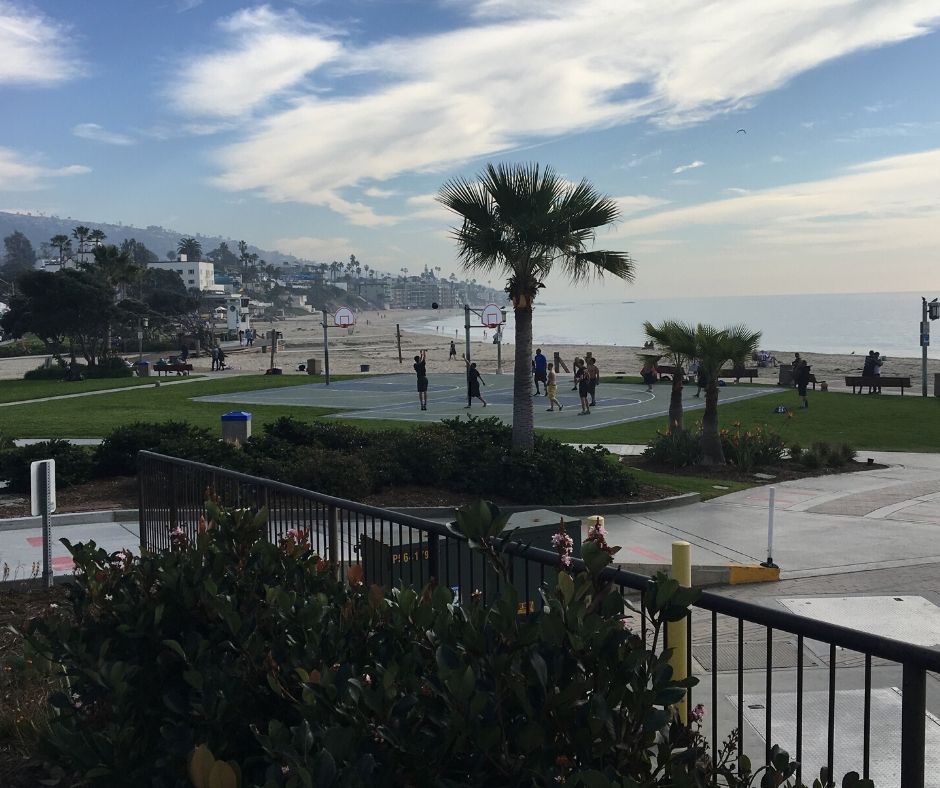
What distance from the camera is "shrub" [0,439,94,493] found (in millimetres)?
15477

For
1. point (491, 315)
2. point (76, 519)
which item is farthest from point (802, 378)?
point (76, 519)

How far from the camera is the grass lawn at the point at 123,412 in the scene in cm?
2748

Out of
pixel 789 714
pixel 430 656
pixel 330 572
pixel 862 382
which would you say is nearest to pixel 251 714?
pixel 430 656

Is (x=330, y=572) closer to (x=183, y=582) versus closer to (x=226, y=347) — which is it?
(x=183, y=582)

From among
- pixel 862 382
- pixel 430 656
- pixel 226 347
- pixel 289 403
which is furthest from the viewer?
pixel 226 347

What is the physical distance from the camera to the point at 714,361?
21.8m

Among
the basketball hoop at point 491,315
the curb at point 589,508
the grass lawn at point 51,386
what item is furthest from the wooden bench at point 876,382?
the grass lawn at point 51,386

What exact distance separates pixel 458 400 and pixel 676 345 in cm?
1660

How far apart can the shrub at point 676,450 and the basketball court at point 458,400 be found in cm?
676

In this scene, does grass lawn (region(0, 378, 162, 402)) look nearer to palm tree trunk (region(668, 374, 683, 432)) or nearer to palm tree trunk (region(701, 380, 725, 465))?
palm tree trunk (region(668, 374, 683, 432))

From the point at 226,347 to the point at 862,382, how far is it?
70903 mm

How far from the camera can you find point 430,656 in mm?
3086

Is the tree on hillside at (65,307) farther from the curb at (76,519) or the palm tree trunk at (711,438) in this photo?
the curb at (76,519)

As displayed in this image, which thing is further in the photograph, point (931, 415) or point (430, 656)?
point (931, 415)
